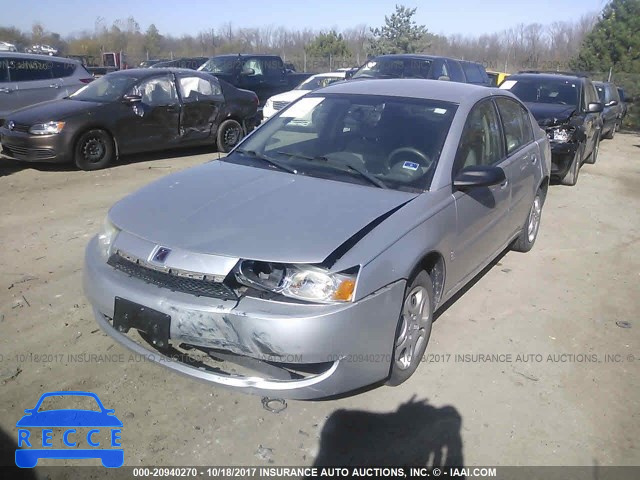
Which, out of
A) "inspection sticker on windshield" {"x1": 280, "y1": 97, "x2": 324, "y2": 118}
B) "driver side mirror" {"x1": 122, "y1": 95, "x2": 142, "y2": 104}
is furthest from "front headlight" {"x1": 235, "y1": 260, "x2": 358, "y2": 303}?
"driver side mirror" {"x1": 122, "y1": 95, "x2": 142, "y2": 104}

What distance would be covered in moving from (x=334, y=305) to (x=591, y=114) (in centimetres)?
833

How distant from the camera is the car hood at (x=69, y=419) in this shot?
2.88 metres

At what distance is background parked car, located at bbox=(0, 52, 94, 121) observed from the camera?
11.5 m

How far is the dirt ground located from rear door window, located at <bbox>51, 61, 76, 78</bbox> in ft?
26.8

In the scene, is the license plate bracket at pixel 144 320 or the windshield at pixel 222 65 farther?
the windshield at pixel 222 65

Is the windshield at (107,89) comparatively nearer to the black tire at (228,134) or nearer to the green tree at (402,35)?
the black tire at (228,134)

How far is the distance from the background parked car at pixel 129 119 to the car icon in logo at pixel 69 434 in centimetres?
632

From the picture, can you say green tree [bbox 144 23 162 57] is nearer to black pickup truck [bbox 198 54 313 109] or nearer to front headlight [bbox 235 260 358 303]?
black pickup truck [bbox 198 54 313 109]

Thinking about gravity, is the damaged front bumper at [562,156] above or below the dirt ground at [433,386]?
above

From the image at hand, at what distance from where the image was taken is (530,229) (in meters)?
5.61

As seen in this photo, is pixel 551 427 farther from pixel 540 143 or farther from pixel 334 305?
pixel 540 143

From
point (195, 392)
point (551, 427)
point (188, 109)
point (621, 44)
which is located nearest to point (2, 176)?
point (188, 109)

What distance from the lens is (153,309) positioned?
9.05ft

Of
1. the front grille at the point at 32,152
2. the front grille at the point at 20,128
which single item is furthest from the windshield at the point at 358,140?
the front grille at the point at 20,128
